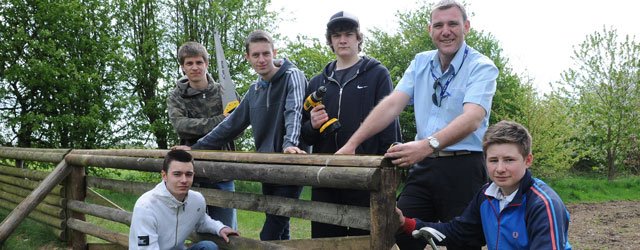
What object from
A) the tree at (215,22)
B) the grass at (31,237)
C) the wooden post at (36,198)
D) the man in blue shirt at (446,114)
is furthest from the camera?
the tree at (215,22)

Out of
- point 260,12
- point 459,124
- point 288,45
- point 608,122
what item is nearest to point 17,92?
point 260,12

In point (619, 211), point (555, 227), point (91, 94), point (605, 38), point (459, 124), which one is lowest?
point (619, 211)

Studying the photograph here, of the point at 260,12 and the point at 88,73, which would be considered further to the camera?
the point at 260,12

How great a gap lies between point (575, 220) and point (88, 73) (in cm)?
1054

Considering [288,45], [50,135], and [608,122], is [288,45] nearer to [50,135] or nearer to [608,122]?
[50,135]

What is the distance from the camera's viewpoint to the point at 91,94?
14164 mm

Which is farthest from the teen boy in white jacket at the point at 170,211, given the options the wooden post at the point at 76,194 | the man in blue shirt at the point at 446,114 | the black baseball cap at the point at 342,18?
the wooden post at the point at 76,194

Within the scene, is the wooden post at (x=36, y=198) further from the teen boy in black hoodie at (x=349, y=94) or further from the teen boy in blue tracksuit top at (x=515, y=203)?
the teen boy in blue tracksuit top at (x=515, y=203)

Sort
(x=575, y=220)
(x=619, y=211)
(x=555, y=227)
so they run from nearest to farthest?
(x=555, y=227)
(x=575, y=220)
(x=619, y=211)

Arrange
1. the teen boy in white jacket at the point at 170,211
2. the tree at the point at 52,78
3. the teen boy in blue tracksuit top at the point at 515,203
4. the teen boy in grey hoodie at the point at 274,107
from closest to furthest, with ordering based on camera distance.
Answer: the teen boy in blue tracksuit top at the point at 515,203 → the teen boy in white jacket at the point at 170,211 → the teen boy in grey hoodie at the point at 274,107 → the tree at the point at 52,78

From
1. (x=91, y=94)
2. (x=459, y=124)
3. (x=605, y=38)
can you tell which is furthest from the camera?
(x=605, y=38)

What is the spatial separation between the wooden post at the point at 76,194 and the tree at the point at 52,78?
716 centimetres

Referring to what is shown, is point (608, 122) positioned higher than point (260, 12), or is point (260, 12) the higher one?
point (260, 12)

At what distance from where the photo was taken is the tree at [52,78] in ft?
42.7
